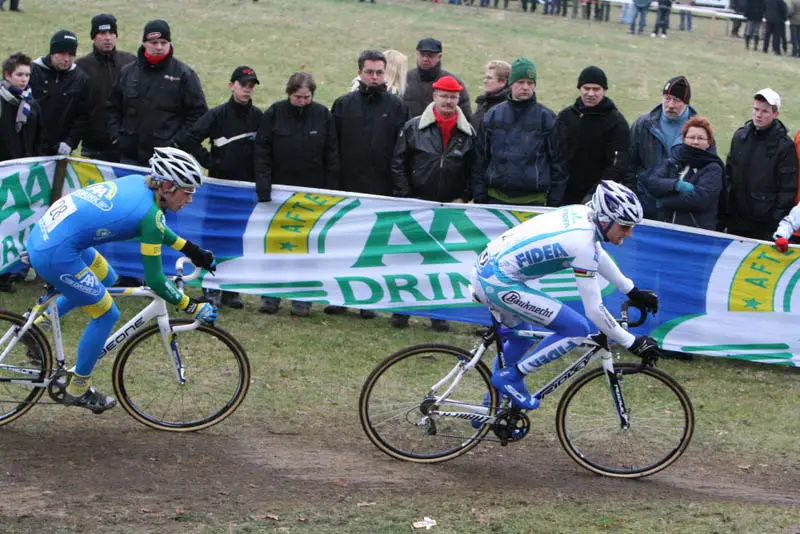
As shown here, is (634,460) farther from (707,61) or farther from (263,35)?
(707,61)

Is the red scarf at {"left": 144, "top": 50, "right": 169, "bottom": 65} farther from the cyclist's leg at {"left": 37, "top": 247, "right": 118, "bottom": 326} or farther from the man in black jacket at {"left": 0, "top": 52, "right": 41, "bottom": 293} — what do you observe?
the cyclist's leg at {"left": 37, "top": 247, "right": 118, "bottom": 326}

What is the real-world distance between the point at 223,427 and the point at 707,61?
2460cm

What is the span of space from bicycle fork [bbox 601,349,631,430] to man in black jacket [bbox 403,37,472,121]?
15.9 feet

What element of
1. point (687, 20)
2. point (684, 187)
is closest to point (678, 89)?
point (684, 187)

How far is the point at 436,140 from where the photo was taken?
11.3 meters

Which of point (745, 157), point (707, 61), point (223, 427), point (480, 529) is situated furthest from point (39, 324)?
point (707, 61)

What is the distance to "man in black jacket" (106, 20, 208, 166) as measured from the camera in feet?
38.2

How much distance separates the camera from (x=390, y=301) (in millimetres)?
11430

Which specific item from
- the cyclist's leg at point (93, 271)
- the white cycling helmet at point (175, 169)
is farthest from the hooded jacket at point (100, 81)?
the white cycling helmet at point (175, 169)

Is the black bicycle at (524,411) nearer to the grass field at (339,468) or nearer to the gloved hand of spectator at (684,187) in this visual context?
the grass field at (339,468)

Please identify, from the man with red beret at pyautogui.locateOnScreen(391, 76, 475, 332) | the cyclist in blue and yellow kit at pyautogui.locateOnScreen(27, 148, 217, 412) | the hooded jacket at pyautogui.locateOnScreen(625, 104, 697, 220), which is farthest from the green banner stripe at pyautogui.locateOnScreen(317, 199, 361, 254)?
the cyclist in blue and yellow kit at pyautogui.locateOnScreen(27, 148, 217, 412)

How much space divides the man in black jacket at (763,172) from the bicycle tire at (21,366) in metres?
6.67

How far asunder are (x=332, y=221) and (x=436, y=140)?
129 cm

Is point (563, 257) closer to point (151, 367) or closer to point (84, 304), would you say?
point (151, 367)
